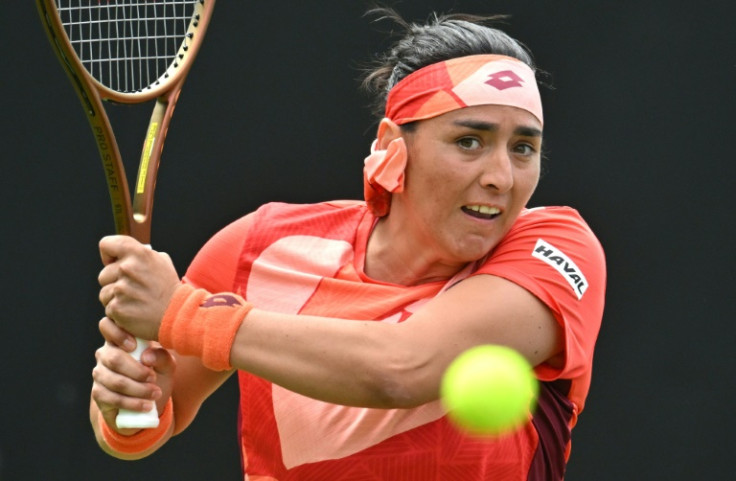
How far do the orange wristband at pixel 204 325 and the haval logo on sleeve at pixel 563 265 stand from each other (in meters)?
0.61

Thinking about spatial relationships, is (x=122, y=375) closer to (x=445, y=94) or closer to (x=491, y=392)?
(x=491, y=392)

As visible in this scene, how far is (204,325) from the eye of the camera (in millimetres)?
2346

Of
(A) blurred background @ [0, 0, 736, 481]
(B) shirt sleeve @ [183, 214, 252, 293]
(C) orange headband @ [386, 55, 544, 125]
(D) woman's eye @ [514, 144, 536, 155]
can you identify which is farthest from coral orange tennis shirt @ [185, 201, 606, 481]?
(A) blurred background @ [0, 0, 736, 481]

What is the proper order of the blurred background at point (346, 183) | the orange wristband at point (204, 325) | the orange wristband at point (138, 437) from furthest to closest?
the blurred background at point (346, 183), the orange wristband at point (138, 437), the orange wristband at point (204, 325)

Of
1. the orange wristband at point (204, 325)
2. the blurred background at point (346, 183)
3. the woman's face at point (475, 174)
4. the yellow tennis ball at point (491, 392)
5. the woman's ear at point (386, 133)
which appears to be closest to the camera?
the orange wristband at point (204, 325)

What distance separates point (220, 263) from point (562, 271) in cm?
80

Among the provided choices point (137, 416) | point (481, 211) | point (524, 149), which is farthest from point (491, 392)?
point (137, 416)

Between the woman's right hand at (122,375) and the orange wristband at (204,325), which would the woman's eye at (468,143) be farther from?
the woman's right hand at (122,375)

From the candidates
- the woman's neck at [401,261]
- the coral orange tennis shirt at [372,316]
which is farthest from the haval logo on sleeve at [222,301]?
the woman's neck at [401,261]

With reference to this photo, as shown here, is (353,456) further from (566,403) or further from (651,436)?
(651,436)

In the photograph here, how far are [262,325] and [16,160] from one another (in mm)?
2017

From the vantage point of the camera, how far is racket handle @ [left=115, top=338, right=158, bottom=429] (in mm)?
2459

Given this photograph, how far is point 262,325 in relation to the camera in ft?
7.73

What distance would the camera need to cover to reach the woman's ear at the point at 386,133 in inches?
109
